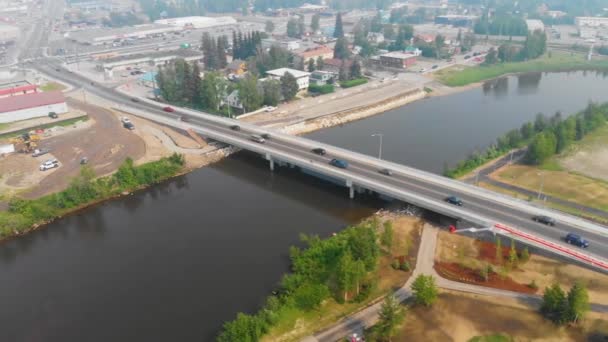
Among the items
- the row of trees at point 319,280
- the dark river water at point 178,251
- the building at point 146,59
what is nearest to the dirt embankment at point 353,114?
the dark river water at point 178,251

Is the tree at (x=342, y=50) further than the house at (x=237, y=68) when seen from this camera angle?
Yes

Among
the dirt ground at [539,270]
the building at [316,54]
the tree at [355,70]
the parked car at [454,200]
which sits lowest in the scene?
the dirt ground at [539,270]

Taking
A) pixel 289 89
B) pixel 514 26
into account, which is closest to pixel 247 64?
pixel 289 89

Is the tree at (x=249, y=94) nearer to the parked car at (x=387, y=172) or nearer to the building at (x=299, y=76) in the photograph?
the building at (x=299, y=76)

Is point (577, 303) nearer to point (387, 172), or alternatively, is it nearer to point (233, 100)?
point (387, 172)

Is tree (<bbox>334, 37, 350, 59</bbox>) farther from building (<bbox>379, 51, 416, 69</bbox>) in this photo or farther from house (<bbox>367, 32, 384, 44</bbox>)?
house (<bbox>367, 32, 384, 44</bbox>)

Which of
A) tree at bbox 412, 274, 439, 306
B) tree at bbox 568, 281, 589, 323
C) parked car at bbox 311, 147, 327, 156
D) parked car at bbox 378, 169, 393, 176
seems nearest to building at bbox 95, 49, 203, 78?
parked car at bbox 311, 147, 327, 156

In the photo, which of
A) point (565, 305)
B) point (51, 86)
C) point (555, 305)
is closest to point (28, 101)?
point (51, 86)
